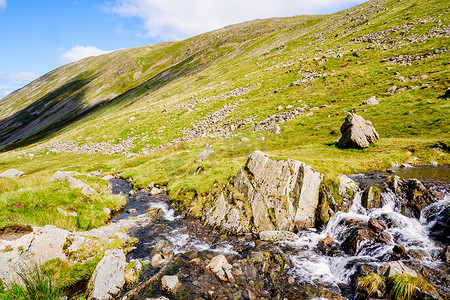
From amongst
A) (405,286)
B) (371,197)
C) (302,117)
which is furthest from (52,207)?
(302,117)

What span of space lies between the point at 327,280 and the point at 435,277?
204 inches

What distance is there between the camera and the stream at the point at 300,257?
11.6m

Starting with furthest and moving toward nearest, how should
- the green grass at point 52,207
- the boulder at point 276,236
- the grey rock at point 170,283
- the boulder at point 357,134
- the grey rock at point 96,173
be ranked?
the grey rock at point 96,173
the boulder at point 357,134
the green grass at point 52,207
the boulder at point 276,236
the grey rock at point 170,283

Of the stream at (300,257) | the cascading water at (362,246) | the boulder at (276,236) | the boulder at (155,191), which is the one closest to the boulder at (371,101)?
the stream at (300,257)

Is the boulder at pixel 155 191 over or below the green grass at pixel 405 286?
over

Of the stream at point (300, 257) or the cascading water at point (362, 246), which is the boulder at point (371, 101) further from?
the cascading water at point (362, 246)

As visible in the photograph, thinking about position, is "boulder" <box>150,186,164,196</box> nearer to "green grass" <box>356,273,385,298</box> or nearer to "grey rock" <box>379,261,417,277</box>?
"green grass" <box>356,273,385,298</box>

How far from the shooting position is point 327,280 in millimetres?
12266

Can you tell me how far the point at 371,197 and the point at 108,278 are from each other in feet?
65.2

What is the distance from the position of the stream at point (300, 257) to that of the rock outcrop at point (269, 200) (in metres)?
1.31

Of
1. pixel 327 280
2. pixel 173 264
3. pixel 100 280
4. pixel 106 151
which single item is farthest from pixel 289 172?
pixel 106 151

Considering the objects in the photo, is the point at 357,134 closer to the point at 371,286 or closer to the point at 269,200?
the point at 269,200

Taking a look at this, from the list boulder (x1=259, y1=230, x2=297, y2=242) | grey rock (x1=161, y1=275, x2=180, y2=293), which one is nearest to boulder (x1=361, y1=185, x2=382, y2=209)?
boulder (x1=259, y1=230, x2=297, y2=242)

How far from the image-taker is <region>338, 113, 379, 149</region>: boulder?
2995 cm
